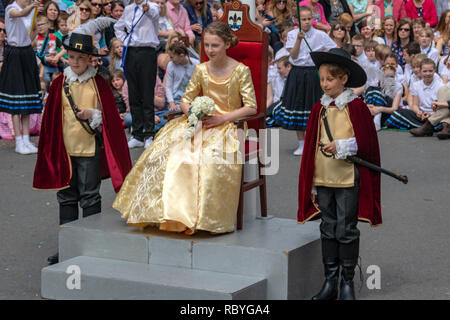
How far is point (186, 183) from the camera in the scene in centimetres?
544

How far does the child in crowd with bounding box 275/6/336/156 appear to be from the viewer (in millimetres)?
9555

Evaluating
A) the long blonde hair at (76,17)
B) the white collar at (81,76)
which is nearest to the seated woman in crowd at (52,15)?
the long blonde hair at (76,17)

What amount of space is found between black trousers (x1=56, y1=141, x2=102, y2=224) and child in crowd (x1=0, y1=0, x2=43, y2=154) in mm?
4077

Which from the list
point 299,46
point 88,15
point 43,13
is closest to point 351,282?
point 299,46

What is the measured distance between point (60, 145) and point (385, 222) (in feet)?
9.10

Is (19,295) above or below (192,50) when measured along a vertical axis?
below

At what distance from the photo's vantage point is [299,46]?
9500 mm

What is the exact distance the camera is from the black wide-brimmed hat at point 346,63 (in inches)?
200

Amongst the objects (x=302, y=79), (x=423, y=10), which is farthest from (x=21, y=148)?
(x=423, y=10)

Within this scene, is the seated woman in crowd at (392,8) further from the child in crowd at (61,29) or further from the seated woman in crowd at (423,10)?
the child in crowd at (61,29)

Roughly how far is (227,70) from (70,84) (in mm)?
1126

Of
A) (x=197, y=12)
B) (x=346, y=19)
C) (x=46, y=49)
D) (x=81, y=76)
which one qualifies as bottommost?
(x=46, y=49)

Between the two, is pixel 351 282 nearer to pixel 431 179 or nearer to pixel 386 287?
pixel 386 287

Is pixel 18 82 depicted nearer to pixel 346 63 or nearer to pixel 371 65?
pixel 371 65
